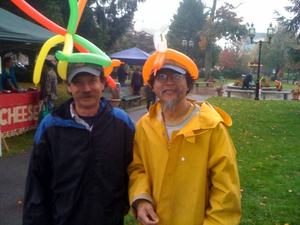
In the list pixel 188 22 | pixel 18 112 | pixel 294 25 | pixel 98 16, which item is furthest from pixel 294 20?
pixel 188 22

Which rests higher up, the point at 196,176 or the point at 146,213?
the point at 196,176

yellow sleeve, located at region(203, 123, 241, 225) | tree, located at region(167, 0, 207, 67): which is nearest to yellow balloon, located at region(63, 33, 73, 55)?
yellow sleeve, located at region(203, 123, 241, 225)

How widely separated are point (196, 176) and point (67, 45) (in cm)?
121

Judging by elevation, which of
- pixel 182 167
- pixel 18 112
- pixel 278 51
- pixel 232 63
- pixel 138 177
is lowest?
pixel 18 112

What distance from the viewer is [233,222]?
1.71 metres

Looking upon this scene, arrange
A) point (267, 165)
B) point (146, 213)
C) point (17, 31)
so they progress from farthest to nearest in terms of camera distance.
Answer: point (17, 31) → point (267, 165) → point (146, 213)

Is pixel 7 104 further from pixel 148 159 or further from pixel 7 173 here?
pixel 148 159

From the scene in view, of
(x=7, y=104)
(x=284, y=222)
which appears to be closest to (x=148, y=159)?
(x=284, y=222)

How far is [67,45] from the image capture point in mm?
1810

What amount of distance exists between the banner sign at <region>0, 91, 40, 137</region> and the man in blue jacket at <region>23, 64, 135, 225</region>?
5775 mm

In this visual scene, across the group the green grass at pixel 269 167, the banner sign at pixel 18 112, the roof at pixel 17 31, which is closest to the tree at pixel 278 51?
the green grass at pixel 269 167

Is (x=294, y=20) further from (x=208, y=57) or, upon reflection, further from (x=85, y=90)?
(x=208, y=57)

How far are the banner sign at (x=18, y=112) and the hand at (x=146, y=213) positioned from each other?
244 inches

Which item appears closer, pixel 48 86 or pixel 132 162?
pixel 132 162
